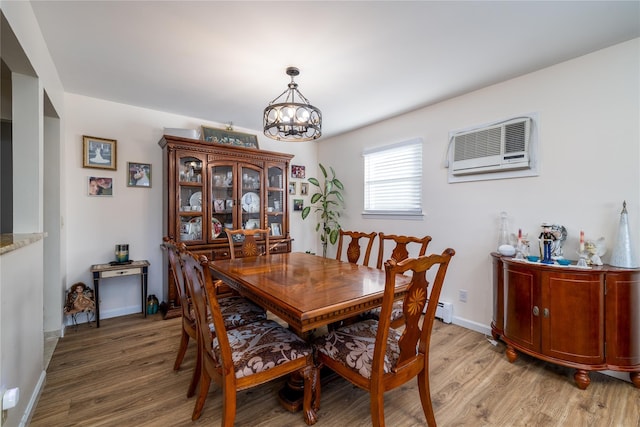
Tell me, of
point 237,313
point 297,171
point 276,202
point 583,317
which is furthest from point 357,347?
point 297,171

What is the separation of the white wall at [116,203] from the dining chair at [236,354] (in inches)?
86.6

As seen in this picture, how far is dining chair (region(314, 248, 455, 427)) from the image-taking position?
121 cm

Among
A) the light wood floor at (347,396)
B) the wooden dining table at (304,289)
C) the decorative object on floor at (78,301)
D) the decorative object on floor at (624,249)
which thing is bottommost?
the light wood floor at (347,396)

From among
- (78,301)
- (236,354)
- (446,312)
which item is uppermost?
(236,354)

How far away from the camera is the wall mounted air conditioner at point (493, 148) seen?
94.6 inches

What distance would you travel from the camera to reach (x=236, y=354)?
1.40m

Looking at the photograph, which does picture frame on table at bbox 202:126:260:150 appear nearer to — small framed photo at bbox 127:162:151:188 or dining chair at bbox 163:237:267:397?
small framed photo at bbox 127:162:151:188

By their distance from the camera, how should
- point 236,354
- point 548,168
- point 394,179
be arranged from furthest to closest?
point 394,179 < point 548,168 < point 236,354

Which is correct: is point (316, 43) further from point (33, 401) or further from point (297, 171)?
point (33, 401)

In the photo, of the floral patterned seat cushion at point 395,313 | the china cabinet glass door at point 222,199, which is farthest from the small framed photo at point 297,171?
the floral patterned seat cushion at point 395,313

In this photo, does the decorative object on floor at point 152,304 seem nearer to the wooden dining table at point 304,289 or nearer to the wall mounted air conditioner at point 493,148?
the wooden dining table at point 304,289

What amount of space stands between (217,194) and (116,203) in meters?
1.07

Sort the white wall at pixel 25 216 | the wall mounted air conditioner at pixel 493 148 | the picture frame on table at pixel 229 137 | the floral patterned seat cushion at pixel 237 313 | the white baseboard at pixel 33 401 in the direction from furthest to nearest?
the picture frame on table at pixel 229 137 → the wall mounted air conditioner at pixel 493 148 → the floral patterned seat cushion at pixel 237 313 → the white baseboard at pixel 33 401 → the white wall at pixel 25 216

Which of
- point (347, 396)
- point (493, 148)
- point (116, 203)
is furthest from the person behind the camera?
point (116, 203)
